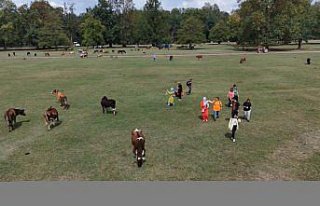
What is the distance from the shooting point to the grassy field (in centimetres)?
1206

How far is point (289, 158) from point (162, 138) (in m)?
5.73

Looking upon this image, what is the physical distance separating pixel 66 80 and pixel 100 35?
7642 cm

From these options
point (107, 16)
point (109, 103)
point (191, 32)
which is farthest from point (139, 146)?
point (107, 16)

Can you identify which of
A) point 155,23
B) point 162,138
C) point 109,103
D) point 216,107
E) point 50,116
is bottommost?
point 162,138

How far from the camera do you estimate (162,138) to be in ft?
52.1

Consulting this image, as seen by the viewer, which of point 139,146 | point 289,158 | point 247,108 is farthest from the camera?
point 247,108

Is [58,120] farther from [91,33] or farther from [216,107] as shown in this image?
[91,33]

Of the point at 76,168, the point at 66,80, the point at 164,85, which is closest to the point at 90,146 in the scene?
the point at 76,168

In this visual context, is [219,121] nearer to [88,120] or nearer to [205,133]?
[205,133]

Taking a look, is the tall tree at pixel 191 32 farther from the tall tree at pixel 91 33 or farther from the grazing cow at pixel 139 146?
the grazing cow at pixel 139 146

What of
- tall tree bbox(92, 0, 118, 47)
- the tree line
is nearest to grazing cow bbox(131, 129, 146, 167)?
the tree line

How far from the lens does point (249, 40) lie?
271ft

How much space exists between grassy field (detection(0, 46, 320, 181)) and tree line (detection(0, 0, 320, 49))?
52.1 metres

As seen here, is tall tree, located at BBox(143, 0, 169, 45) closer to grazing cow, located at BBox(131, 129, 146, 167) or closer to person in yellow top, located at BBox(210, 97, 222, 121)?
person in yellow top, located at BBox(210, 97, 222, 121)
